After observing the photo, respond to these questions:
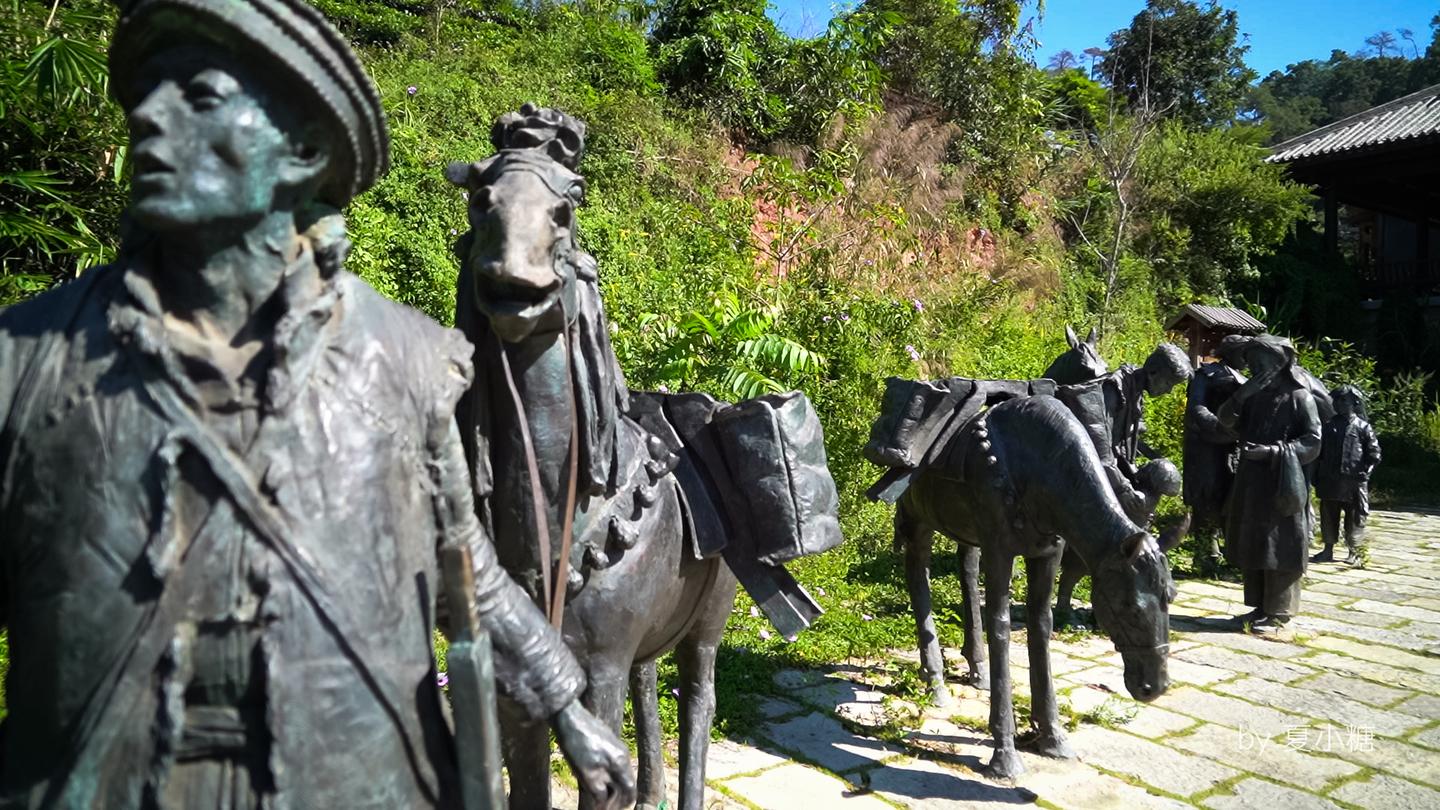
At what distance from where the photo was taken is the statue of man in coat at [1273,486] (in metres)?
7.39

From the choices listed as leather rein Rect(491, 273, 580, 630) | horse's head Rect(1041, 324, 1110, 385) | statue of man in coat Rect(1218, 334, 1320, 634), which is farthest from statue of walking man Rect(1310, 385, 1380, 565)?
leather rein Rect(491, 273, 580, 630)

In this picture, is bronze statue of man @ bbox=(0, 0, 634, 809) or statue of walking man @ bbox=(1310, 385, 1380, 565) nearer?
bronze statue of man @ bbox=(0, 0, 634, 809)

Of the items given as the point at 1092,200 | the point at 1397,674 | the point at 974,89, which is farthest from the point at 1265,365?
the point at 1092,200

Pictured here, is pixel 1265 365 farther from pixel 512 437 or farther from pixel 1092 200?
pixel 1092 200

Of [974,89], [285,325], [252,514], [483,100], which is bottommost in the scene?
[252,514]

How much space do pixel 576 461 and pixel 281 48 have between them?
46.6 inches

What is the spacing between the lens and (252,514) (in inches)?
51.1

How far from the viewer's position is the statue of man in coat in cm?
739

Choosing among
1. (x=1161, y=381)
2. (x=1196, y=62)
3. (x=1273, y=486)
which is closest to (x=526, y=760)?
(x=1161, y=381)

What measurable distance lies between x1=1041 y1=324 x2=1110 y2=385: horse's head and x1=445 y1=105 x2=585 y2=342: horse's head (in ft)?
12.4

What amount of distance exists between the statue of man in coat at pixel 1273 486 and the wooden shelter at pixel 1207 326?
614cm

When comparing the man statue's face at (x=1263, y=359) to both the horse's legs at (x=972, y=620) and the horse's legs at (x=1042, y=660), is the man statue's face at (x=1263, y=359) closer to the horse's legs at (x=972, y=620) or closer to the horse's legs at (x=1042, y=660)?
the horse's legs at (x=972, y=620)

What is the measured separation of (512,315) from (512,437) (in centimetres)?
33

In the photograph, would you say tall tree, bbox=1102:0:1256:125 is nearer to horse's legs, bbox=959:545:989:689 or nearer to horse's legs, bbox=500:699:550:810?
horse's legs, bbox=959:545:989:689
